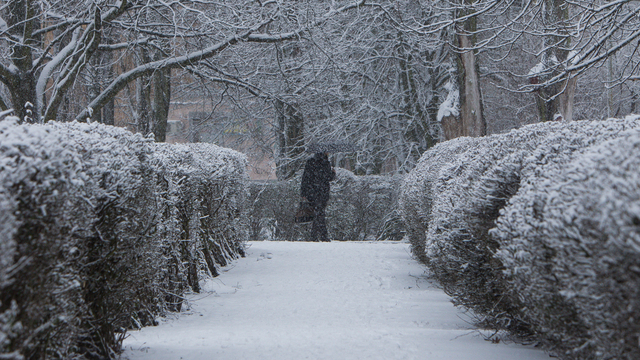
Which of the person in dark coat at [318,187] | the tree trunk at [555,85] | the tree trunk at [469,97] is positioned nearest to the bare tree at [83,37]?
the tree trunk at [469,97]

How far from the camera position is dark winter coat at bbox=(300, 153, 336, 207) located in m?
11.5

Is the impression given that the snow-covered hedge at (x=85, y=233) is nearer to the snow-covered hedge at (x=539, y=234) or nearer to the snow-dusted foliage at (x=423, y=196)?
the snow-covered hedge at (x=539, y=234)

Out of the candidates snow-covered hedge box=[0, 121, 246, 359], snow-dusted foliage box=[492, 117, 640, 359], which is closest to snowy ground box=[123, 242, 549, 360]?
snow-covered hedge box=[0, 121, 246, 359]

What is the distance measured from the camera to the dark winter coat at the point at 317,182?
11.5 m

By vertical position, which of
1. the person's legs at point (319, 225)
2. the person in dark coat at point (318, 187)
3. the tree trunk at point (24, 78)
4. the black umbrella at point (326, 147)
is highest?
the tree trunk at point (24, 78)

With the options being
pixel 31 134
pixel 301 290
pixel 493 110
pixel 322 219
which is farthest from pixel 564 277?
pixel 493 110

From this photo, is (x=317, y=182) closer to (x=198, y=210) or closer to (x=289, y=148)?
(x=289, y=148)

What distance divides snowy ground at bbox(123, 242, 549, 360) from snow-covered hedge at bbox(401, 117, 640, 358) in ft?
1.59

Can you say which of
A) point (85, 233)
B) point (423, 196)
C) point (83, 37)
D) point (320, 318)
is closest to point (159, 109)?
point (83, 37)

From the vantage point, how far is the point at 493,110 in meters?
21.5

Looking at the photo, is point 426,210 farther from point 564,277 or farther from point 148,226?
point 564,277

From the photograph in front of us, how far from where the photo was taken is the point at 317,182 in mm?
11609

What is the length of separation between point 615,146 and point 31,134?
7.30ft

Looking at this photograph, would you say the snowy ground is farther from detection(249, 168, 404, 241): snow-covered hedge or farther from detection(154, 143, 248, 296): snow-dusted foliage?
detection(249, 168, 404, 241): snow-covered hedge
